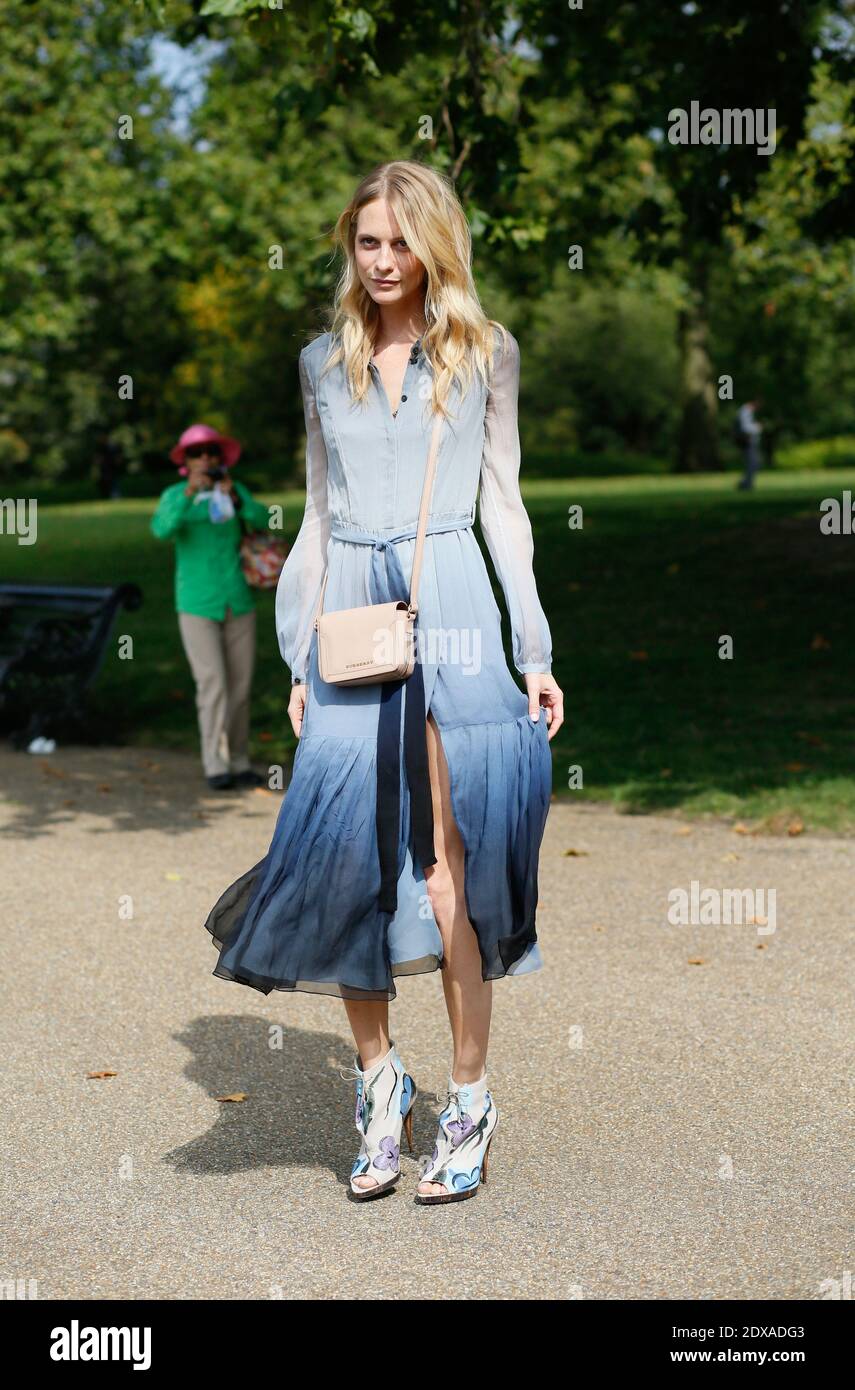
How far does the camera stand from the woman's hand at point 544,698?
401 centimetres

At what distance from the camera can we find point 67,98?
104 feet

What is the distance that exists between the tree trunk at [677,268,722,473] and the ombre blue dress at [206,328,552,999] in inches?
1295

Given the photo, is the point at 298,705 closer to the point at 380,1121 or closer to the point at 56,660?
the point at 380,1121

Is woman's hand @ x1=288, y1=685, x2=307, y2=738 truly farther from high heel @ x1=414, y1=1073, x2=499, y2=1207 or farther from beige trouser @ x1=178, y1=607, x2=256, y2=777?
beige trouser @ x1=178, y1=607, x2=256, y2=777

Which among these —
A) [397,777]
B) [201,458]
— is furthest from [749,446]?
[397,777]

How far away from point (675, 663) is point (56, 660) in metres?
4.53

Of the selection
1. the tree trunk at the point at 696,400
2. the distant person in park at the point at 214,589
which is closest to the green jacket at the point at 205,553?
the distant person in park at the point at 214,589

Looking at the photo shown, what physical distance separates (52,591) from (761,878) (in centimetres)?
628

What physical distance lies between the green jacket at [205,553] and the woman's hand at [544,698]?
19.3 ft

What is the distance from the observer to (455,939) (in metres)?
4.00

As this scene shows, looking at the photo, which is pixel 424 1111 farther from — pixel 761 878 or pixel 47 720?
pixel 47 720

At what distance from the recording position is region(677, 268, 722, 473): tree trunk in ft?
124

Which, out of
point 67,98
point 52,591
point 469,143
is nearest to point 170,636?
point 52,591

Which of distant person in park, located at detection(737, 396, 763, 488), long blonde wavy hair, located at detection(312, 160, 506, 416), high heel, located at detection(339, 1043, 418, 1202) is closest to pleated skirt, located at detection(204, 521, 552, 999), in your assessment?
high heel, located at detection(339, 1043, 418, 1202)
